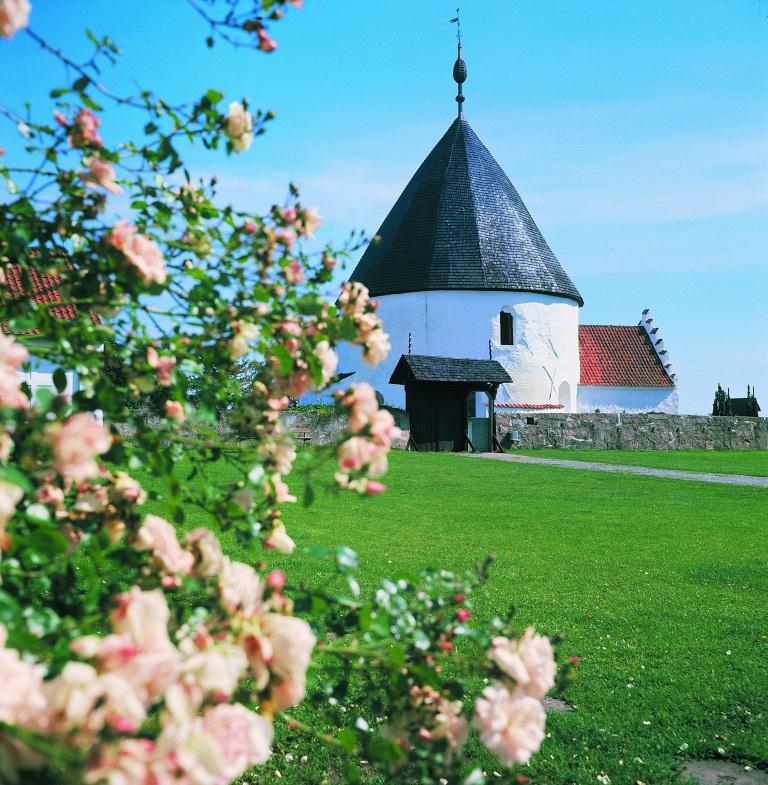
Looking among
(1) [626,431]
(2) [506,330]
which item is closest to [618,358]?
(2) [506,330]

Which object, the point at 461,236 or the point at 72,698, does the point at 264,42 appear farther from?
the point at 461,236

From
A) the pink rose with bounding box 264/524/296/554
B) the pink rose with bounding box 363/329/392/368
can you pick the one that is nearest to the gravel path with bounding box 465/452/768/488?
the pink rose with bounding box 363/329/392/368

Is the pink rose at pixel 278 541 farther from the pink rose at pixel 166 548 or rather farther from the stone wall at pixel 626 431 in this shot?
the stone wall at pixel 626 431

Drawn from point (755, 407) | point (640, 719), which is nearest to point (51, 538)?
point (640, 719)

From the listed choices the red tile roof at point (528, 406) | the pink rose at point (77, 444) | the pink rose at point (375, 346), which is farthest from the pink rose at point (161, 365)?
the red tile roof at point (528, 406)

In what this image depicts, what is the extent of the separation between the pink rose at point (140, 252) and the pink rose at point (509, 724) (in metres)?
1.38

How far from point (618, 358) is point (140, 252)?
47.4 m

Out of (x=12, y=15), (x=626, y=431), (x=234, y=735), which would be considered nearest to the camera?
(x=234, y=735)

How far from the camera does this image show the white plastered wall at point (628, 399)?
150 feet

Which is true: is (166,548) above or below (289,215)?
below

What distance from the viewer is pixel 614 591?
8164 millimetres

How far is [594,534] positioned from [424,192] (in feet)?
111

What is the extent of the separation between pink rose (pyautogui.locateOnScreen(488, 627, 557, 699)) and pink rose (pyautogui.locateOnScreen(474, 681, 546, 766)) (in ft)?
0.18

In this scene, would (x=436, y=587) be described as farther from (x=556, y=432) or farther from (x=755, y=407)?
(x=755, y=407)
